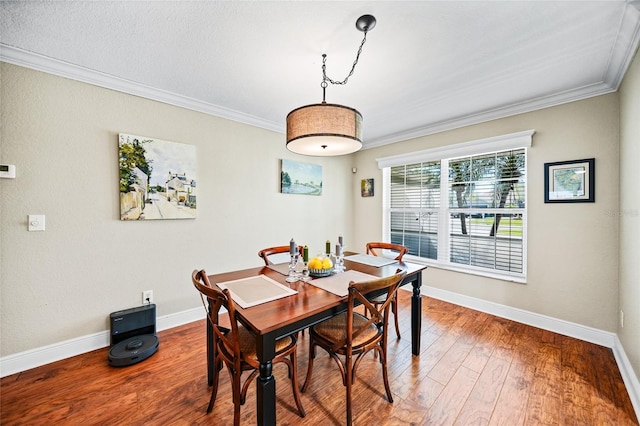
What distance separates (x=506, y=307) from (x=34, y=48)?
4970mm

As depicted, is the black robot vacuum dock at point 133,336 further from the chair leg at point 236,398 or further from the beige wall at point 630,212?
the beige wall at point 630,212

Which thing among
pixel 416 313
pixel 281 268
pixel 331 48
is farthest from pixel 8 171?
pixel 416 313

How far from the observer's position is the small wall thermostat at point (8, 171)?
1.83 meters

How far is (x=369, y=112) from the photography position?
3004mm

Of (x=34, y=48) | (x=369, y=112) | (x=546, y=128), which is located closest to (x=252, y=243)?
(x=369, y=112)

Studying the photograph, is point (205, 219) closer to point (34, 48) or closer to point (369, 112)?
point (34, 48)

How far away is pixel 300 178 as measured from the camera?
3.71m

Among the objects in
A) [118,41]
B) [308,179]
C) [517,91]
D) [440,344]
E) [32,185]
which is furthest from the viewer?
[308,179]

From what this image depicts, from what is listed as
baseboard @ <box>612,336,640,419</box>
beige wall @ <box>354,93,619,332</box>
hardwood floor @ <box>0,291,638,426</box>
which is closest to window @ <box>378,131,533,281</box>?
beige wall @ <box>354,93,619,332</box>

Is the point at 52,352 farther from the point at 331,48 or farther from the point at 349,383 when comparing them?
the point at 331,48

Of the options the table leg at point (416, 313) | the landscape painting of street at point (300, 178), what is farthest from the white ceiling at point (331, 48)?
the table leg at point (416, 313)

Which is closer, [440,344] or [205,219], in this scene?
[440,344]

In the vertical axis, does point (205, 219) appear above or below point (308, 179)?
below

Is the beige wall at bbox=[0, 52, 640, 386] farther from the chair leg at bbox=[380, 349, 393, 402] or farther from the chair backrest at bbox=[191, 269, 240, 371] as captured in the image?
the chair leg at bbox=[380, 349, 393, 402]
